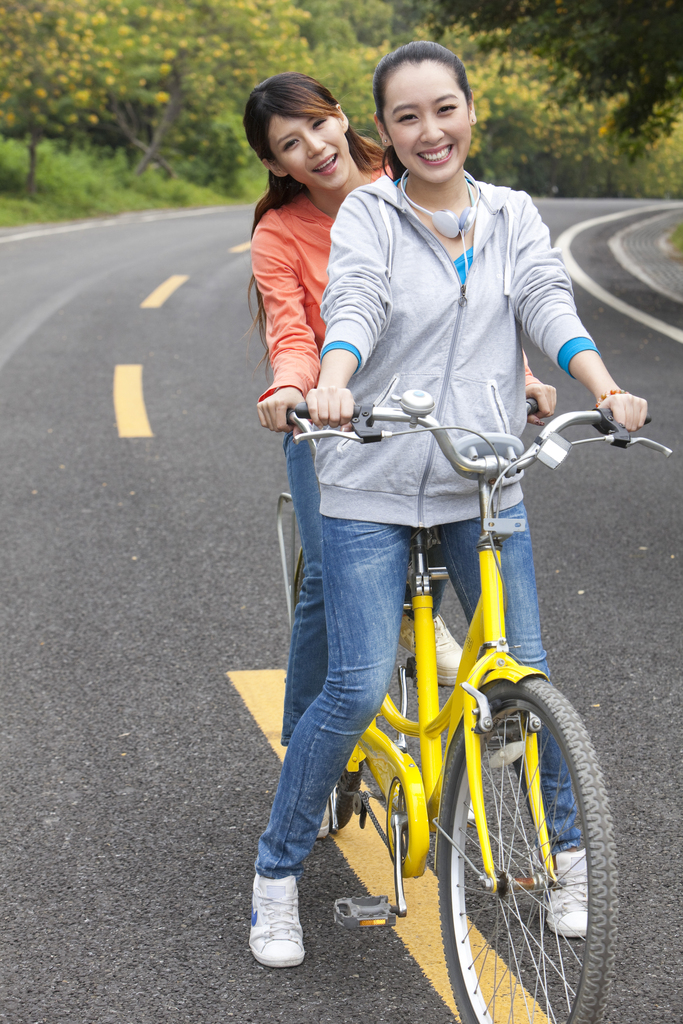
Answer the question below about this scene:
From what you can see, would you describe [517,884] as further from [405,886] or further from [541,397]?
[541,397]

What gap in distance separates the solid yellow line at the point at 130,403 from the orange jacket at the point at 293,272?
175 inches

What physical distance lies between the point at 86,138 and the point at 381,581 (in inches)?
1199

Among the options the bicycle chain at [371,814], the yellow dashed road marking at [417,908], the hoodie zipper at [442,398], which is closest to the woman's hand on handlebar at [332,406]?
the hoodie zipper at [442,398]

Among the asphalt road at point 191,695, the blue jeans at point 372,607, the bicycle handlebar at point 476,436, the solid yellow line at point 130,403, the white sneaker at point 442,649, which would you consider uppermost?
the bicycle handlebar at point 476,436

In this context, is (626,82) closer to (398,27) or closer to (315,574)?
(315,574)

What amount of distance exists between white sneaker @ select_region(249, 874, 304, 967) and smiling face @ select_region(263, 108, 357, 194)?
1632 millimetres

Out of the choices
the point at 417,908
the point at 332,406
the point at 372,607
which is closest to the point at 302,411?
the point at 332,406

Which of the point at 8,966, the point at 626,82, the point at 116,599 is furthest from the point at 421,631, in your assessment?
the point at 626,82

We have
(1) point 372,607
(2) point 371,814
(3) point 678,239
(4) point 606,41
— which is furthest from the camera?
(3) point 678,239

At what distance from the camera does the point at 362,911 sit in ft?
8.39

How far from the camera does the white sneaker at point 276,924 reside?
99.8 inches

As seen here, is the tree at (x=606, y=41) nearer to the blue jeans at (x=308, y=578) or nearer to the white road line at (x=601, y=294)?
the white road line at (x=601, y=294)

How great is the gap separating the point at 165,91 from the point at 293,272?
30134 millimetres

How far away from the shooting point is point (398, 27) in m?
63.4
